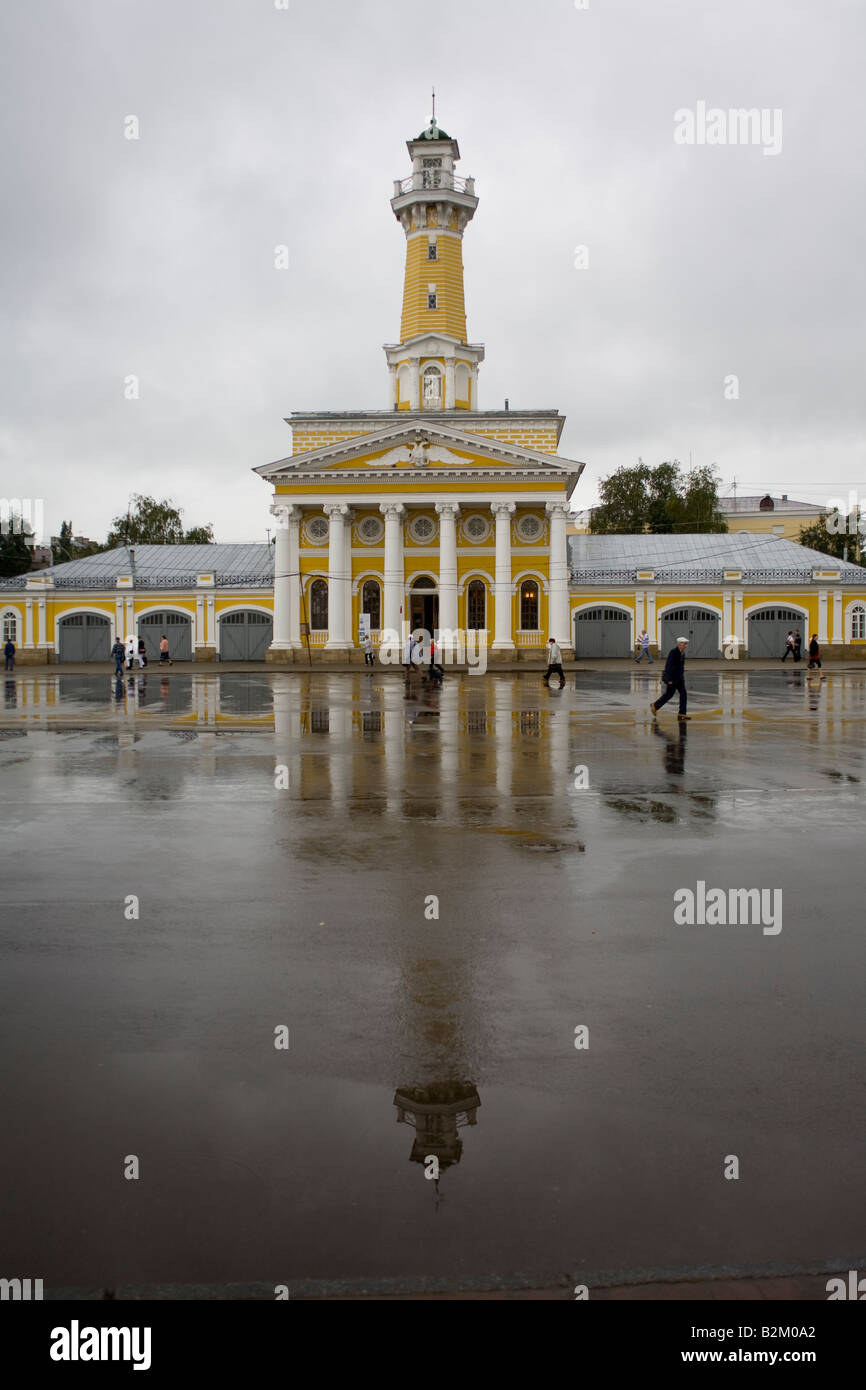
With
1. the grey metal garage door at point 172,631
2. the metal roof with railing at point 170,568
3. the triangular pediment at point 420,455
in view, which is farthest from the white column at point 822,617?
the grey metal garage door at point 172,631

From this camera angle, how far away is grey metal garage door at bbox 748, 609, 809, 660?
54.7 metres

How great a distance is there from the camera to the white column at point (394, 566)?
51438mm

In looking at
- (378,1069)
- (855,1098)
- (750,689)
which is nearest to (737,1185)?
(855,1098)

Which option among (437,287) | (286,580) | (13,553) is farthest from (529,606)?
(13,553)

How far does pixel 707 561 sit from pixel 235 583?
25758 mm

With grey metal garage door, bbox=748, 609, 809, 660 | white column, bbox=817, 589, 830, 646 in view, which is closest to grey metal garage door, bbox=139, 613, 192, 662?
grey metal garage door, bbox=748, 609, 809, 660

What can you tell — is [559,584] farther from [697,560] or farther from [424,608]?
[697,560]

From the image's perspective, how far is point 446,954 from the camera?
568cm

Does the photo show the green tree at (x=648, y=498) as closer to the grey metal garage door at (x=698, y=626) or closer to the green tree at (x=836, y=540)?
the green tree at (x=836, y=540)

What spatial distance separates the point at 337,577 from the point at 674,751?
38.7 m
